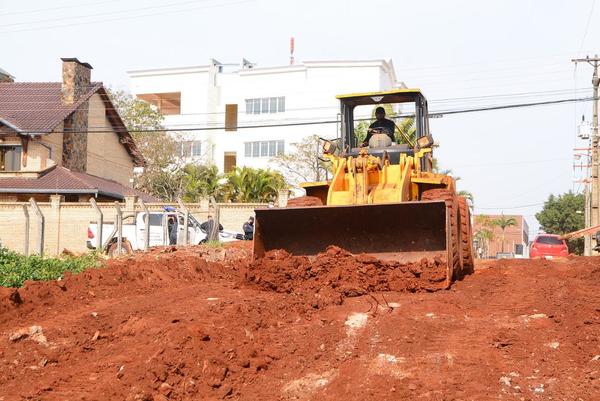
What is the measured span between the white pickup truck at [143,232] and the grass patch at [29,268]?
7.08 m

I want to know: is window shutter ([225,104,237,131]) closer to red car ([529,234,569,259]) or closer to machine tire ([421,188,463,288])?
red car ([529,234,569,259])

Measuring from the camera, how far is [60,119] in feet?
124

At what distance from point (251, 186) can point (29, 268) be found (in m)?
27.3

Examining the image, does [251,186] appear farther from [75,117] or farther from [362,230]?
[362,230]

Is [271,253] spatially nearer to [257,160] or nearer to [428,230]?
[428,230]

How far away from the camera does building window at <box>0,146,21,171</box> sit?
123 feet

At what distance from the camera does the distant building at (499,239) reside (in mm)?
71250

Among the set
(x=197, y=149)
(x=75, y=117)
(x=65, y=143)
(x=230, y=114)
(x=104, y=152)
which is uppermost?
(x=230, y=114)

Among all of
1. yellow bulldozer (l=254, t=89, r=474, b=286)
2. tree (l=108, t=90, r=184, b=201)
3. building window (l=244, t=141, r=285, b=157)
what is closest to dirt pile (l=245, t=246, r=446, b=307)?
yellow bulldozer (l=254, t=89, r=474, b=286)

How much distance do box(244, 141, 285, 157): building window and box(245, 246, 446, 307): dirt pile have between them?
45.3m

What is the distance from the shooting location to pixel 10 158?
3775 centimetres

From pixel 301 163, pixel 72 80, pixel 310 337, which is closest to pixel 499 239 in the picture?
pixel 301 163

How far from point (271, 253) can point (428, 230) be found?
7.38 feet

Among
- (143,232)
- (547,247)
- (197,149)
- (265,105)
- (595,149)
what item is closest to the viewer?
(143,232)
